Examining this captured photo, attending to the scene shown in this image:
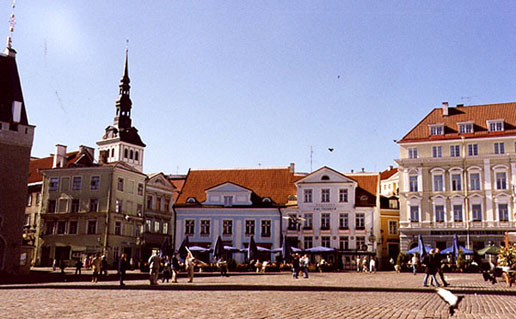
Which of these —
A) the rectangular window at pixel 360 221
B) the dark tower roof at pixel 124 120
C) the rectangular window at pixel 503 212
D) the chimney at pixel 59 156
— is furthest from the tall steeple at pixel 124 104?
the rectangular window at pixel 503 212

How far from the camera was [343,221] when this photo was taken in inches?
2232

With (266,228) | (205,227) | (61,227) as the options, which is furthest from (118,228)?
(266,228)

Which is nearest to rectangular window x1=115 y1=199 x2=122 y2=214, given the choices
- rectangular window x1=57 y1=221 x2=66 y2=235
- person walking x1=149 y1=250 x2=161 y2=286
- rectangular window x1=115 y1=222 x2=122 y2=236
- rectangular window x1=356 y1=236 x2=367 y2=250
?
rectangular window x1=115 y1=222 x2=122 y2=236

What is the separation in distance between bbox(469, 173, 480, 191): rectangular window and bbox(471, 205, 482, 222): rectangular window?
1.74 meters

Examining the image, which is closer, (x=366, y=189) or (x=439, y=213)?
(x=439, y=213)

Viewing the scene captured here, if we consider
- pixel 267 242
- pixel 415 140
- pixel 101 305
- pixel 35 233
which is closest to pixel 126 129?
pixel 35 233

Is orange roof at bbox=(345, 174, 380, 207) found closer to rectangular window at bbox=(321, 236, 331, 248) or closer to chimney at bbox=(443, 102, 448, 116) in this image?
rectangular window at bbox=(321, 236, 331, 248)

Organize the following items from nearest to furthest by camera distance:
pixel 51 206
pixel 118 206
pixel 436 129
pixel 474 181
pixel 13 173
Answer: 1. pixel 13 173
2. pixel 474 181
3. pixel 436 129
4. pixel 118 206
5. pixel 51 206

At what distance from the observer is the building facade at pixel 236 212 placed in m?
58.3

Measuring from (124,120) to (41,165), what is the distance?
145 ft

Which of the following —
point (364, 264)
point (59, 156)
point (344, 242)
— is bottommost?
point (364, 264)

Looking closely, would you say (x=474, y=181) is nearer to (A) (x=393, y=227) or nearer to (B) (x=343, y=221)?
(A) (x=393, y=227)

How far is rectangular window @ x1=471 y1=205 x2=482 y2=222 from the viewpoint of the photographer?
5297cm

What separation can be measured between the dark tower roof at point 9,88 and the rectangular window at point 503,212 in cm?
4176
